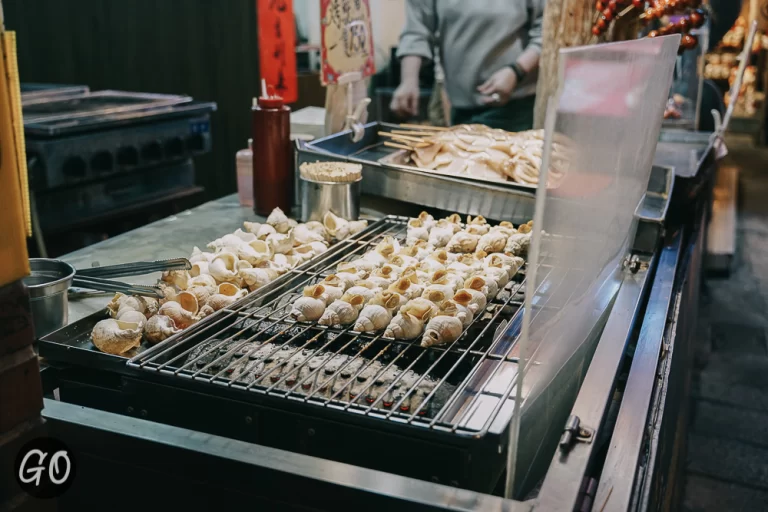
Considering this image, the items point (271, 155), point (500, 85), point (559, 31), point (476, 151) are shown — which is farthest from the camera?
point (500, 85)

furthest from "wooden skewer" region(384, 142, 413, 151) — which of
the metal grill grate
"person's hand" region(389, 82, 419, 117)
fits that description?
"person's hand" region(389, 82, 419, 117)

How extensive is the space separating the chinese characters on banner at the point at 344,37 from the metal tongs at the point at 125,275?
4.36ft

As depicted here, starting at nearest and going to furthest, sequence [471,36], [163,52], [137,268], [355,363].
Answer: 1. [355,363]
2. [137,268]
3. [471,36]
4. [163,52]

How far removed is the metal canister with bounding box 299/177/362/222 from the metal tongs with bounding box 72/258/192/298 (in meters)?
0.75

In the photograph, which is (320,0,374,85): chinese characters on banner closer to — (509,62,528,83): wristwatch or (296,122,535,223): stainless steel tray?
(296,122,535,223): stainless steel tray

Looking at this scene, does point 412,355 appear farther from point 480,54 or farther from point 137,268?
point 480,54

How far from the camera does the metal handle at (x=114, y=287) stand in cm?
170

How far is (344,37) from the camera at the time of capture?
2977 millimetres

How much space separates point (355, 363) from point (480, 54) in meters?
3.84

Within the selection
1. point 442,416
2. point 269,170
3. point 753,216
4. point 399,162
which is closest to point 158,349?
point 442,416

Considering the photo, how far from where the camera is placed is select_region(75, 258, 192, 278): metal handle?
1.85 metres

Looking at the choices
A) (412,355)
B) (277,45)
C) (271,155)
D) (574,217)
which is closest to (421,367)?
(412,355)

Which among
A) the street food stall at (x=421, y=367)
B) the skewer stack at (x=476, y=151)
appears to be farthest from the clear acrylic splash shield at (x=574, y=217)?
the skewer stack at (x=476, y=151)

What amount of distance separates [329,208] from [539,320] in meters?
1.50
